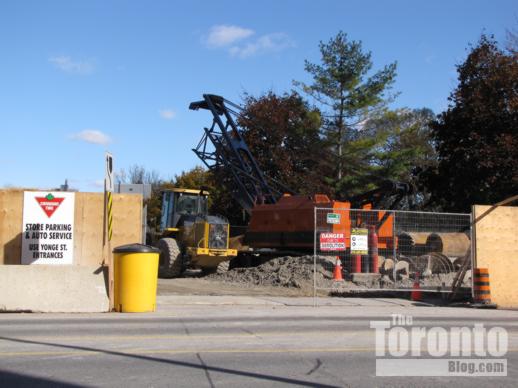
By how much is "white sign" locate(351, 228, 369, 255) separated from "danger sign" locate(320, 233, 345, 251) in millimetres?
313

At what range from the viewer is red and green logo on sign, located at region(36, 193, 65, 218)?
1533cm

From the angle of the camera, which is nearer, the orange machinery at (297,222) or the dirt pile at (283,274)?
the orange machinery at (297,222)

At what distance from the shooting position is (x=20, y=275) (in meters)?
13.6

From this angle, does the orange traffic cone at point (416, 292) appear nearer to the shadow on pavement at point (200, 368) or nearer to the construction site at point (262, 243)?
the construction site at point (262, 243)

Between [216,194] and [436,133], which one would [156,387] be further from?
[216,194]

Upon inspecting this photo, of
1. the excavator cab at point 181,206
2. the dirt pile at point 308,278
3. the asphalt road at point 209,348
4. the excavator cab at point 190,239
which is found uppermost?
the excavator cab at point 181,206

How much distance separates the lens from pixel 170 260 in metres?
23.2

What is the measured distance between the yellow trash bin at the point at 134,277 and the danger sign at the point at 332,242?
212 inches

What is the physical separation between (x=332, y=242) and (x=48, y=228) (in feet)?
24.8

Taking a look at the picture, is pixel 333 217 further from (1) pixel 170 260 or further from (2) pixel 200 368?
(2) pixel 200 368

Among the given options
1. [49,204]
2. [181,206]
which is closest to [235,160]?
[181,206]

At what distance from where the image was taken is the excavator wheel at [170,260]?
23250mm

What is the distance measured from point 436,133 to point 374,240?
49.1ft

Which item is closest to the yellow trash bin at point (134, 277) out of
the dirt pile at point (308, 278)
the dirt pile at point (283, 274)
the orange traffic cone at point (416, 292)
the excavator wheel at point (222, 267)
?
the dirt pile at point (308, 278)
